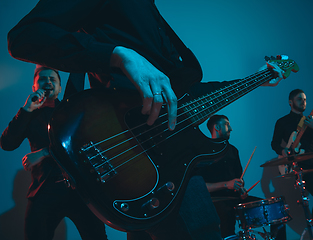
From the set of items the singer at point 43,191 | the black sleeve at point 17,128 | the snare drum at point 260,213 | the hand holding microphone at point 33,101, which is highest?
the hand holding microphone at point 33,101

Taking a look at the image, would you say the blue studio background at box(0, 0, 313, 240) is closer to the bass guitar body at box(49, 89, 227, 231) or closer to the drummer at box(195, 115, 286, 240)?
the drummer at box(195, 115, 286, 240)

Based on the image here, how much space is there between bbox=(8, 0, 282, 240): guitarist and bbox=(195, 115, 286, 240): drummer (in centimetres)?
185

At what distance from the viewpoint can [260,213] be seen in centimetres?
252

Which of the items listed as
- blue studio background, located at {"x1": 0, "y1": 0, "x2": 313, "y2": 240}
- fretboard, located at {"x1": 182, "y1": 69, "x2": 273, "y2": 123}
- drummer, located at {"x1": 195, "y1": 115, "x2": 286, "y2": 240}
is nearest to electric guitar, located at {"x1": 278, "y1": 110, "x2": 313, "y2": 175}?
blue studio background, located at {"x1": 0, "y1": 0, "x2": 313, "y2": 240}

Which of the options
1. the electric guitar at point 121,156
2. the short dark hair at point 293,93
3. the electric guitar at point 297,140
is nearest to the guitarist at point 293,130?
the short dark hair at point 293,93

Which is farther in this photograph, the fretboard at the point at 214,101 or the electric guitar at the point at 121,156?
the fretboard at the point at 214,101

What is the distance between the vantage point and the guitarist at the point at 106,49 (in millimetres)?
656

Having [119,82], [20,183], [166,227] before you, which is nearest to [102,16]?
[119,82]

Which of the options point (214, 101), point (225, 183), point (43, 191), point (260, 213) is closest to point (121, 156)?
point (214, 101)

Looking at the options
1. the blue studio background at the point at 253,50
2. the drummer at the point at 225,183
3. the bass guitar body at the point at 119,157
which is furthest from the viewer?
the blue studio background at the point at 253,50

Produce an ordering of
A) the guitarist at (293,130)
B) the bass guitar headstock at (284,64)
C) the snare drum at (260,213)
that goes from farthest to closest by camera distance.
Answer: the guitarist at (293,130) → the snare drum at (260,213) → the bass guitar headstock at (284,64)

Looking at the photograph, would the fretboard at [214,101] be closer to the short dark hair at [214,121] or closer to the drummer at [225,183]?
the drummer at [225,183]

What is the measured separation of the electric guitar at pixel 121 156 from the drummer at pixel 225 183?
1.87 meters

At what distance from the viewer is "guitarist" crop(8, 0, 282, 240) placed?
2.15ft
